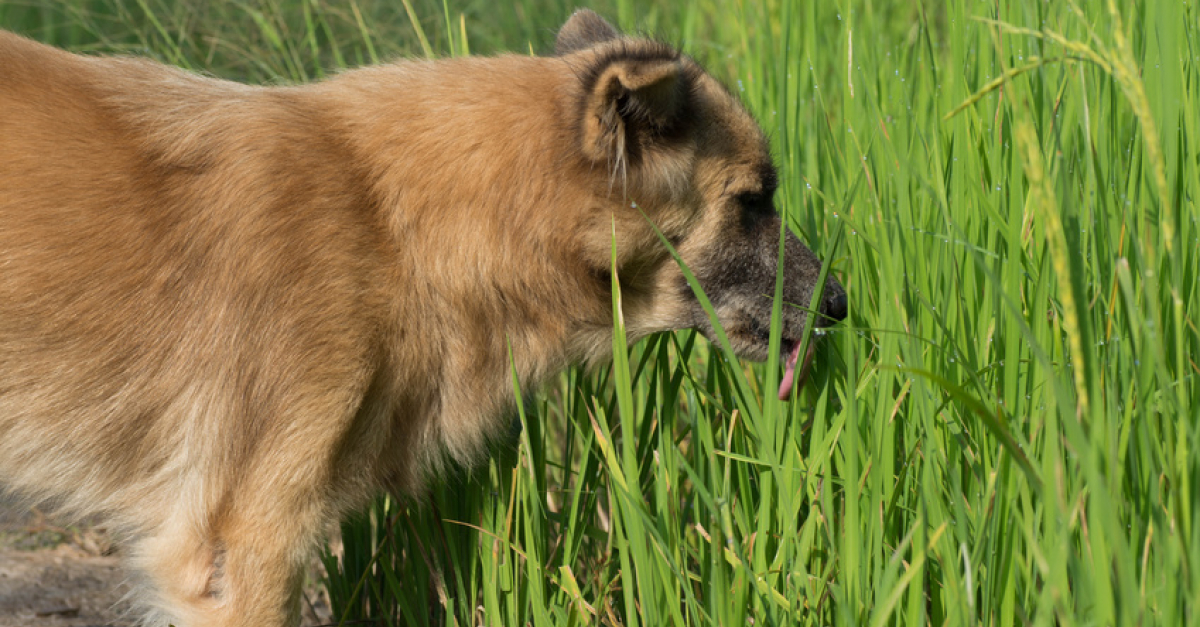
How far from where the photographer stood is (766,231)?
2588 millimetres

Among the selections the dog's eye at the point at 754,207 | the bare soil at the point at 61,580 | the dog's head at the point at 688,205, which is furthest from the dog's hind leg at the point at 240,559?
the dog's eye at the point at 754,207

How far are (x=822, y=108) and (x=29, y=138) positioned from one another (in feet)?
6.16

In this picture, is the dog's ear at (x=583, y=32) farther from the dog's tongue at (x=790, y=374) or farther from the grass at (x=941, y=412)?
the dog's tongue at (x=790, y=374)

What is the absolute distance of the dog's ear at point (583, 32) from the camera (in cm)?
292

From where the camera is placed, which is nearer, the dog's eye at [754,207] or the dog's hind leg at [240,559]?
the dog's hind leg at [240,559]

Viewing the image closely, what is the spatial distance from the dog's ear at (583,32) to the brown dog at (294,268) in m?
0.40

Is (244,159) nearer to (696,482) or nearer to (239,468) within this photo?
(239,468)

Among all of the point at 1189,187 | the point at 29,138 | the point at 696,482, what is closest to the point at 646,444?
the point at 696,482

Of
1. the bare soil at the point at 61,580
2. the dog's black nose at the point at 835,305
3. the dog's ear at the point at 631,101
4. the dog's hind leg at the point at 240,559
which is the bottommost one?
the bare soil at the point at 61,580

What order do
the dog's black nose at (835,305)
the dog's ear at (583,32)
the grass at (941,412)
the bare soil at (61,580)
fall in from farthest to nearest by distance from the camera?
the bare soil at (61,580) → the dog's ear at (583,32) → the dog's black nose at (835,305) → the grass at (941,412)

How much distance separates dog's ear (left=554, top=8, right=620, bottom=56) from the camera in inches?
115

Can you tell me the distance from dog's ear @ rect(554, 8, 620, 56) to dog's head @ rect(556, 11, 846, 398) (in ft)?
0.75

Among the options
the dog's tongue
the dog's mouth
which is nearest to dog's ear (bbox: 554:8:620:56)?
the dog's mouth

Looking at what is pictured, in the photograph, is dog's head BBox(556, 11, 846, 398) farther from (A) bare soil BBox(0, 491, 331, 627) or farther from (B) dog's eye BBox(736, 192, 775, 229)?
(A) bare soil BBox(0, 491, 331, 627)
